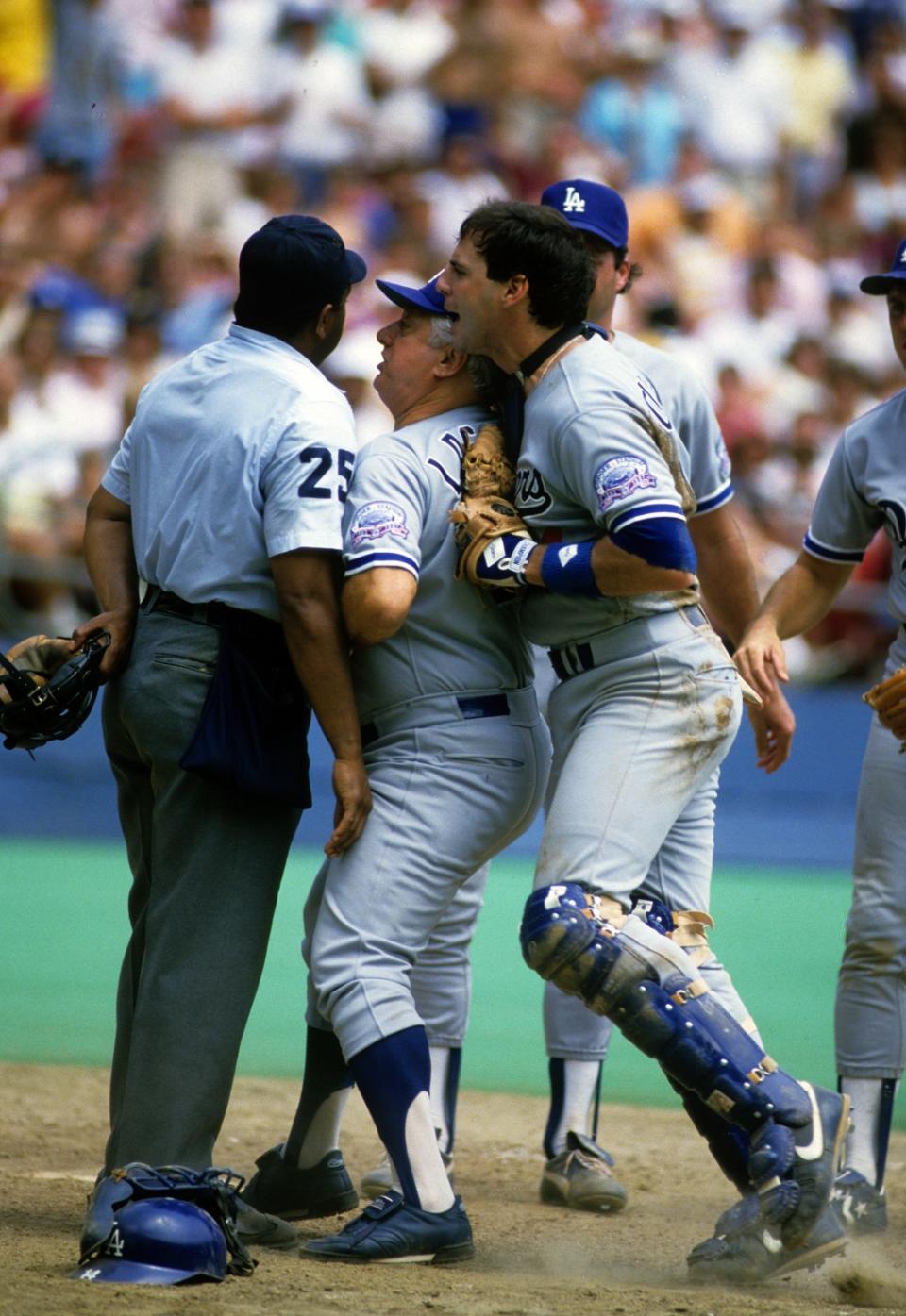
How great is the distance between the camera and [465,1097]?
18.4 feet

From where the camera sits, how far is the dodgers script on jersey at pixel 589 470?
11.3 ft

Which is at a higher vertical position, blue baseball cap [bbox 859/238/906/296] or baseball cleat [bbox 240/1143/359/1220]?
blue baseball cap [bbox 859/238/906/296]

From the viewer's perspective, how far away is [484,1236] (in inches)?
156

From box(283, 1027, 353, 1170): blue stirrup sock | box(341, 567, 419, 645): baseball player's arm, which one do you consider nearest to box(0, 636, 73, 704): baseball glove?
box(341, 567, 419, 645): baseball player's arm

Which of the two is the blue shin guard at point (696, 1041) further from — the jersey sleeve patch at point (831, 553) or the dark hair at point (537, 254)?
the jersey sleeve patch at point (831, 553)

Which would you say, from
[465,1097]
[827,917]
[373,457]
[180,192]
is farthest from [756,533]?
[373,457]

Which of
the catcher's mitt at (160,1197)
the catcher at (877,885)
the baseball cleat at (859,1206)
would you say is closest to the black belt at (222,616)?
the catcher's mitt at (160,1197)

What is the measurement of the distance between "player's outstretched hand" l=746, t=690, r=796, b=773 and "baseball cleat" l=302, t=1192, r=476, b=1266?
143cm

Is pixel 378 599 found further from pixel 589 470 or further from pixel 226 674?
pixel 589 470

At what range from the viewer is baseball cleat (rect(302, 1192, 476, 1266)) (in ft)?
11.3

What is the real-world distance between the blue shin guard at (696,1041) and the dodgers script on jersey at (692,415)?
1578 millimetres

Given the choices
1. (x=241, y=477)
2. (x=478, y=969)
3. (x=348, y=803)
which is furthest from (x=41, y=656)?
(x=478, y=969)

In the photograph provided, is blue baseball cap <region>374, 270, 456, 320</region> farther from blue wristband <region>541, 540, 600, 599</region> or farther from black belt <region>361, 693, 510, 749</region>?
black belt <region>361, 693, 510, 749</region>

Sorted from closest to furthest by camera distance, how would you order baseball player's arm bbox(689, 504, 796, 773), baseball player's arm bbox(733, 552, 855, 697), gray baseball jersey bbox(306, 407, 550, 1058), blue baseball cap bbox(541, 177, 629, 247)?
gray baseball jersey bbox(306, 407, 550, 1058), baseball player's arm bbox(733, 552, 855, 697), blue baseball cap bbox(541, 177, 629, 247), baseball player's arm bbox(689, 504, 796, 773)
